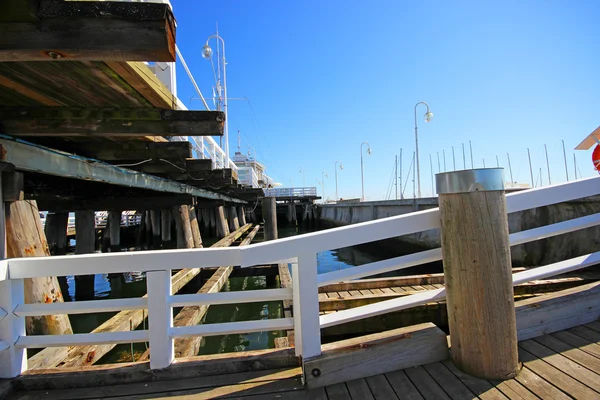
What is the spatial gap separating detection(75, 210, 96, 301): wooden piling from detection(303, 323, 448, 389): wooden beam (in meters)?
8.72

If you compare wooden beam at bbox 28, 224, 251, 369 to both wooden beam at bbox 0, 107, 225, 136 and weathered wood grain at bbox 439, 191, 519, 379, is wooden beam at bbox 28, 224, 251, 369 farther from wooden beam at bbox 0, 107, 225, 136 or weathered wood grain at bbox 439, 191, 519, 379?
weathered wood grain at bbox 439, 191, 519, 379

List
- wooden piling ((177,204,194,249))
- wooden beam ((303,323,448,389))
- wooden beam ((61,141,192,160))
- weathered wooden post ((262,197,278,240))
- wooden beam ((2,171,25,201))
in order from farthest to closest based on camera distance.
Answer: weathered wooden post ((262,197,278,240)), wooden piling ((177,204,194,249)), wooden beam ((61,141,192,160)), wooden beam ((2,171,25,201)), wooden beam ((303,323,448,389))

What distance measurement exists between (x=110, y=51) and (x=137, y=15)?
0.27m

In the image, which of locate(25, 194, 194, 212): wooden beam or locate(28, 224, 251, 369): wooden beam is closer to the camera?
locate(28, 224, 251, 369): wooden beam

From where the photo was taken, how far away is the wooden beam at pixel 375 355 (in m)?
1.76

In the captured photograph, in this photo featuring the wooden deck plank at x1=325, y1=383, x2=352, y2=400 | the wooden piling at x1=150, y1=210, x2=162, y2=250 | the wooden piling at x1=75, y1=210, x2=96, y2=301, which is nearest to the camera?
the wooden deck plank at x1=325, y1=383, x2=352, y2=400

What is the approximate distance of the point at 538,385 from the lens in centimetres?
163

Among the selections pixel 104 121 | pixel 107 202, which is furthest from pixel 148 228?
pixel 104 121

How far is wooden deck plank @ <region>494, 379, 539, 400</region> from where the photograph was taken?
60.8 inches

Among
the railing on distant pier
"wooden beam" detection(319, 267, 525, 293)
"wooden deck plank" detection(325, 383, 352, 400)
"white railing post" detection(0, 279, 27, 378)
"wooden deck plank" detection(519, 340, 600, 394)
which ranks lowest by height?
"wooden beam" detection(319, 267, 525, 293)

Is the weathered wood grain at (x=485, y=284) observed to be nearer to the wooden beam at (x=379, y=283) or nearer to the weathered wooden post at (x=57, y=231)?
the wooden beam at (x=379, y=283)

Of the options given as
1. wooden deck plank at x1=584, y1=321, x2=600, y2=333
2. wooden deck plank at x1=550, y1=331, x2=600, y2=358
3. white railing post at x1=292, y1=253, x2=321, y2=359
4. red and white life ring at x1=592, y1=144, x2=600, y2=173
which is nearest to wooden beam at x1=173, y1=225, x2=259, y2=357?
white railing post at x1=292, y1=253, x2=321, y2=359

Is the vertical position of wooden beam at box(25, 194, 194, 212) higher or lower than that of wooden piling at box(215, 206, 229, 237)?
higher

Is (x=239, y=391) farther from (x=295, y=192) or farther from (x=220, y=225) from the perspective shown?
(x=295, y=192)
